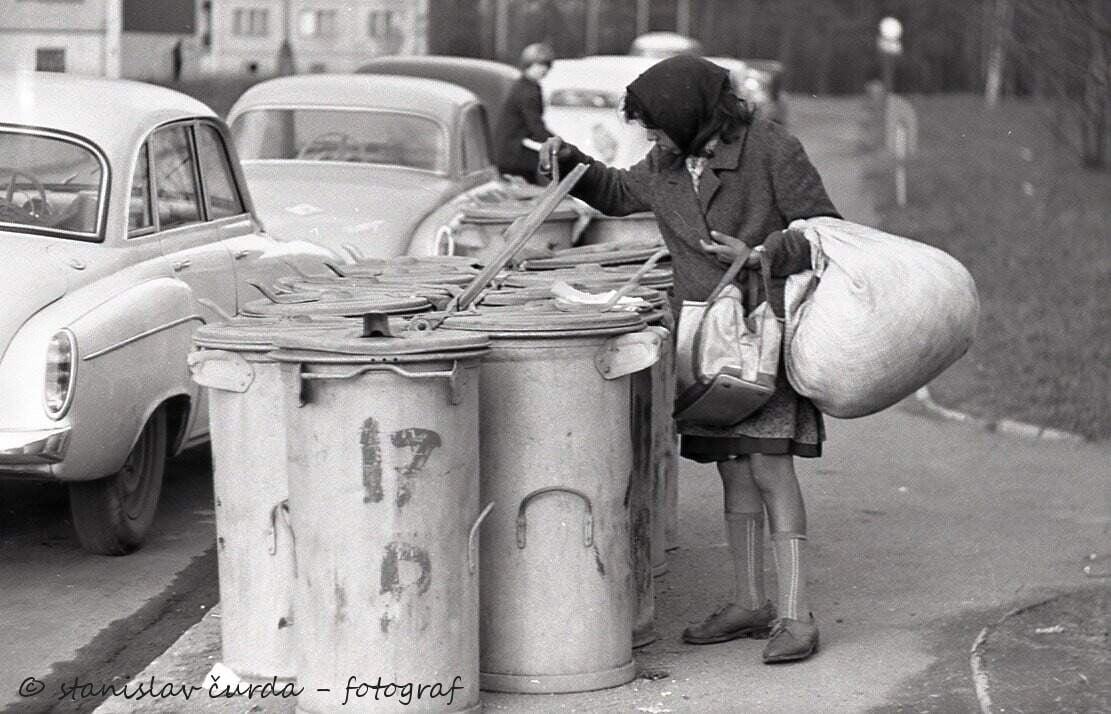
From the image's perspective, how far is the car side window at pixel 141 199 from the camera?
754 centimetres

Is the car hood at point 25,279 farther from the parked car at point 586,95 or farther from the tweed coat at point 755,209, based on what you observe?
the parked car at point 586,95

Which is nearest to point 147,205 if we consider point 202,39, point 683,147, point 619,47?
point 683,147

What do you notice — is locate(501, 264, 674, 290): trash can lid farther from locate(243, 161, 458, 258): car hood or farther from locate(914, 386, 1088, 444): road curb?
locate(914, 386, 1088, 444): road curb

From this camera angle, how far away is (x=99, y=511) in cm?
700

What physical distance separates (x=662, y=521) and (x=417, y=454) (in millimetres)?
2067

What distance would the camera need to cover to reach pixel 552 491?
5.29 m

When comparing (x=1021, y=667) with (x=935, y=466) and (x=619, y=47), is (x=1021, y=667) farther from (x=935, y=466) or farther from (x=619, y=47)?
(x=619, y=47)

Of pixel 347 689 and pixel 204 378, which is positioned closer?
pixel 347 689

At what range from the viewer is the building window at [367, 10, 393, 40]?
24.9 meters

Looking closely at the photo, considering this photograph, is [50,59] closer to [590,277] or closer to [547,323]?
[590,277]

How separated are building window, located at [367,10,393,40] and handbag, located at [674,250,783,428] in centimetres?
1963

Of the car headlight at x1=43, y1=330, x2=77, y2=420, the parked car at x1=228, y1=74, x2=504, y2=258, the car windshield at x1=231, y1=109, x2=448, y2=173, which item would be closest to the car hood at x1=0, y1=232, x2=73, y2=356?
the car headlight at x1=43, y1=330, x2=77, y2=420

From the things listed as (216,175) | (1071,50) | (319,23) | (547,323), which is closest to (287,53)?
(319,23)

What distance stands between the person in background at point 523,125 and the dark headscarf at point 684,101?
410 inches
